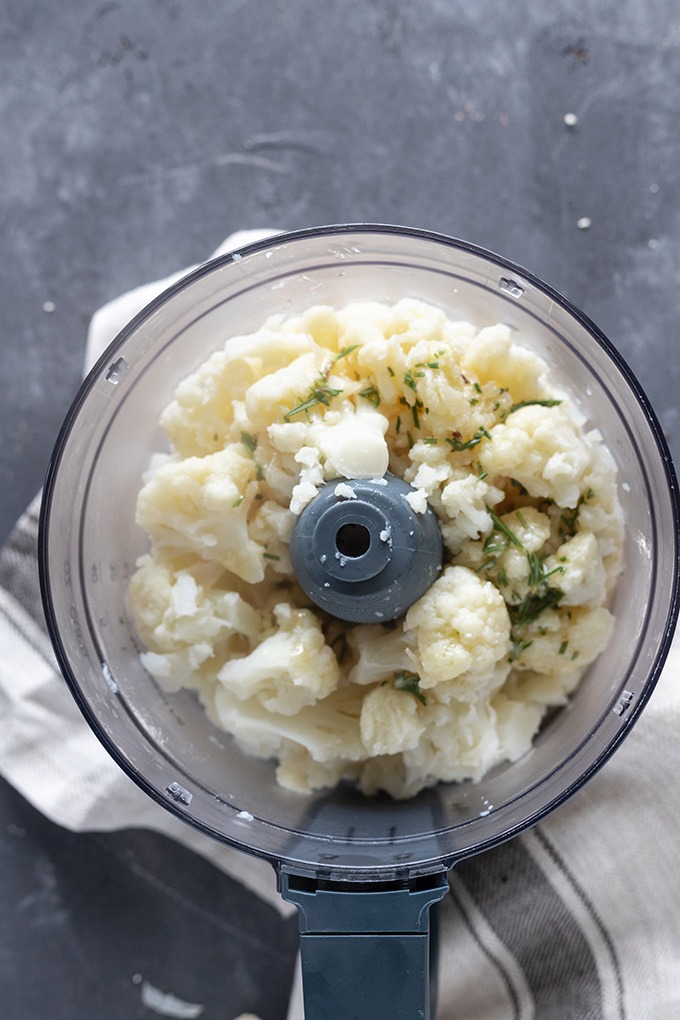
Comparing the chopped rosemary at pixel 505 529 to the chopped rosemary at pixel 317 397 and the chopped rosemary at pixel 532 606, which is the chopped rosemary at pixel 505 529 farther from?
the chopped rosemary at pixel 317 397

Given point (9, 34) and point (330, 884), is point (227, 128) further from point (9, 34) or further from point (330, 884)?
point (330, 884)

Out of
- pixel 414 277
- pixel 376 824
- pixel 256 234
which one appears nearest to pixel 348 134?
pixel 256 234

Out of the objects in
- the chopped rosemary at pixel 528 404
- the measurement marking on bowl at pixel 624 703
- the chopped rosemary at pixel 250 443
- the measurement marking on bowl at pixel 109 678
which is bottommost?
the measurement marking on bowl at pixel 624 703

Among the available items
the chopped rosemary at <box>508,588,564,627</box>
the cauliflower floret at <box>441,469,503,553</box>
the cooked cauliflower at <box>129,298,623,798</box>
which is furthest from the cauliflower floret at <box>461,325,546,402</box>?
the chopped rosemary at <box>508,588,564,627</box>

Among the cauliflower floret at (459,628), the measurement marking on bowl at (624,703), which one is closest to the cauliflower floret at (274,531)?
the cauliflower floret at (459,628)

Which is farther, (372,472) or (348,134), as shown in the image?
(348,134)

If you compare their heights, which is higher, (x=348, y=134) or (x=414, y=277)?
(x=348, y=134)
